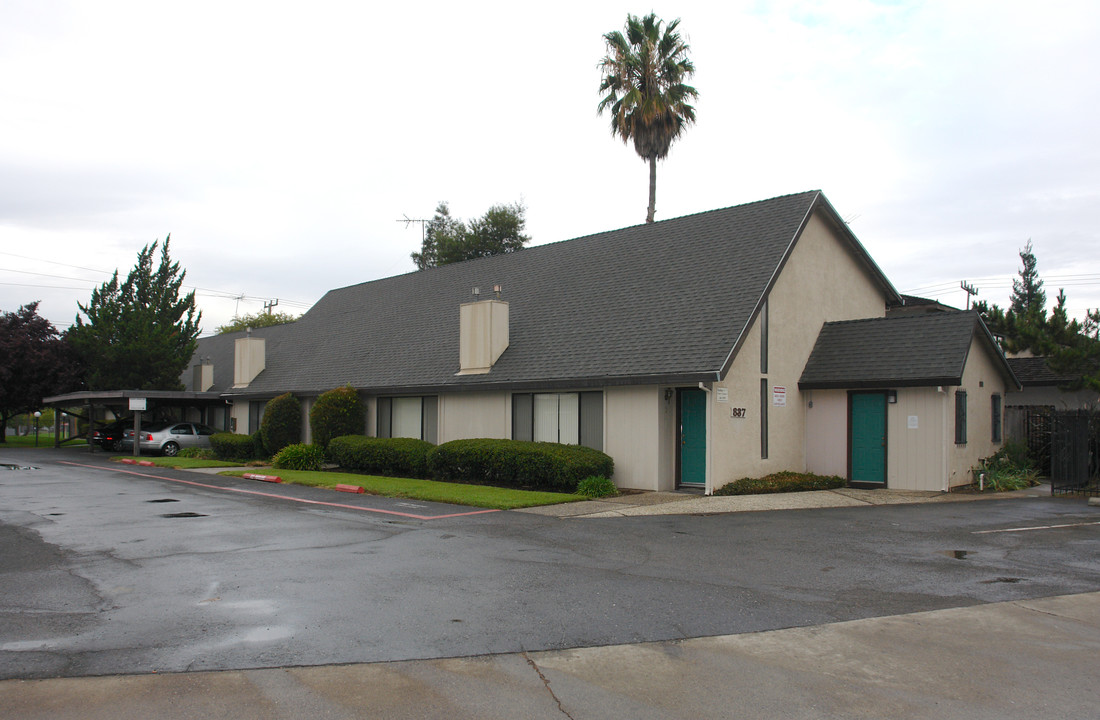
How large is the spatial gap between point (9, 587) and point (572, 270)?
1870 cm

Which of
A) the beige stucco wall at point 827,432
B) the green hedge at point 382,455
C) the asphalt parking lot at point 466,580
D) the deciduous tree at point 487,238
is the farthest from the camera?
the deciduous tree at point 487,238


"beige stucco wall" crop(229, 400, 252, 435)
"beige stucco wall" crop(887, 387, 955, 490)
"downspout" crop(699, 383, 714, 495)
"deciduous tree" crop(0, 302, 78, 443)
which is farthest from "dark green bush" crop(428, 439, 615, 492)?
"deciduous tree" crop(0, 302, 78, 443)

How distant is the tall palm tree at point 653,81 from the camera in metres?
32.6

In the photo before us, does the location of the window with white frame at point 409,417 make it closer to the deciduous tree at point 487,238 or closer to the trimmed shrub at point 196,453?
the trimmed shrub at point 196,453

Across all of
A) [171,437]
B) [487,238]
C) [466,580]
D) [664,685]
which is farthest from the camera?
[487,238]

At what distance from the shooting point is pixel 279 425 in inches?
1076

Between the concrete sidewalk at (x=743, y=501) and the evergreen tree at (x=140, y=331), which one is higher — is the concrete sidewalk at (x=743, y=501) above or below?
below

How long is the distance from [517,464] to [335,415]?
9.02 meters

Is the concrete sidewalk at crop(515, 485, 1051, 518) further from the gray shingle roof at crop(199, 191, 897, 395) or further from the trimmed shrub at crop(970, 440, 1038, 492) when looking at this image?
the gray shingle roof at crop(199, 191, 897, 395)

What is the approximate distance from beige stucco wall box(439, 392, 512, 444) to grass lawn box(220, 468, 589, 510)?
236cm

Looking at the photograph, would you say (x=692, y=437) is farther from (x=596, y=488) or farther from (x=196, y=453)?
(x=196, y=453)

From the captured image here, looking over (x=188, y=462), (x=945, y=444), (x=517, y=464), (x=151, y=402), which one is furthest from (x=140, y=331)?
(x=945, y=444)

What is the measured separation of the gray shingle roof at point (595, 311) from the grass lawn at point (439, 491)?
3.24 metres

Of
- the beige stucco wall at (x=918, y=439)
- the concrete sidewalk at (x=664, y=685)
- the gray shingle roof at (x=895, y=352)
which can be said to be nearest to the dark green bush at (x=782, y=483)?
the beige stucco wall at (x=918, y=439)
